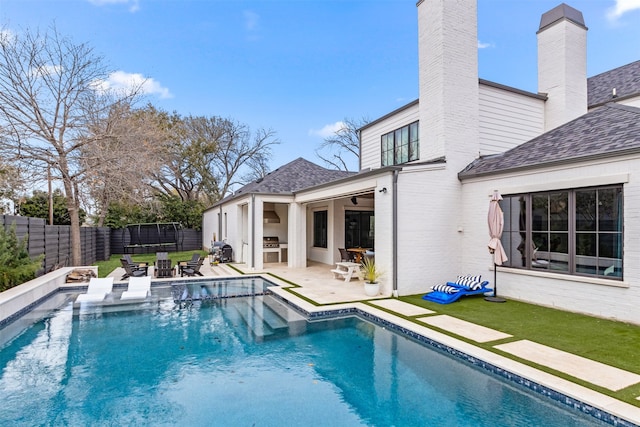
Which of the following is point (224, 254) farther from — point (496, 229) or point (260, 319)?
point (496, 229)

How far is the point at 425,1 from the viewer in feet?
36.4

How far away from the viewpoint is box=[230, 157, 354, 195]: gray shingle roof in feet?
53.3

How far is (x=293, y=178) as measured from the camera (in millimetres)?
17672

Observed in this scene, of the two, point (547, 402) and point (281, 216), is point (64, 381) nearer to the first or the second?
point (547, 402)

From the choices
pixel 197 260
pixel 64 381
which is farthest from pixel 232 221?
pixel 64 381

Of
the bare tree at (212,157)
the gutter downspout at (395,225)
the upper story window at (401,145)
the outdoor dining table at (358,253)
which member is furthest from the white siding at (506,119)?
the bare tree at (212,157)

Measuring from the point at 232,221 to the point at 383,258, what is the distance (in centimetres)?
1175

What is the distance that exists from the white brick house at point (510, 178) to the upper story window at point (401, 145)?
0.04 meters

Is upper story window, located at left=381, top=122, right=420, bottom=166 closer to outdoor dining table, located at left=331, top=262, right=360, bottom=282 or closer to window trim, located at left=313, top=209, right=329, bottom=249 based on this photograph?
window trim, located at left=313, top=209, right=329, bottom=249

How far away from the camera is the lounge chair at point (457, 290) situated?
29.0 feet

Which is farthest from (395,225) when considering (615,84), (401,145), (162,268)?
(615,84)

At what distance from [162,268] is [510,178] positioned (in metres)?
11.8

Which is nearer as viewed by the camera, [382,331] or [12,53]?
[382,331]

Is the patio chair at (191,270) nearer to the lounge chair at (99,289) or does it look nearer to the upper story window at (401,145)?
the lounge chair at (99,289)
